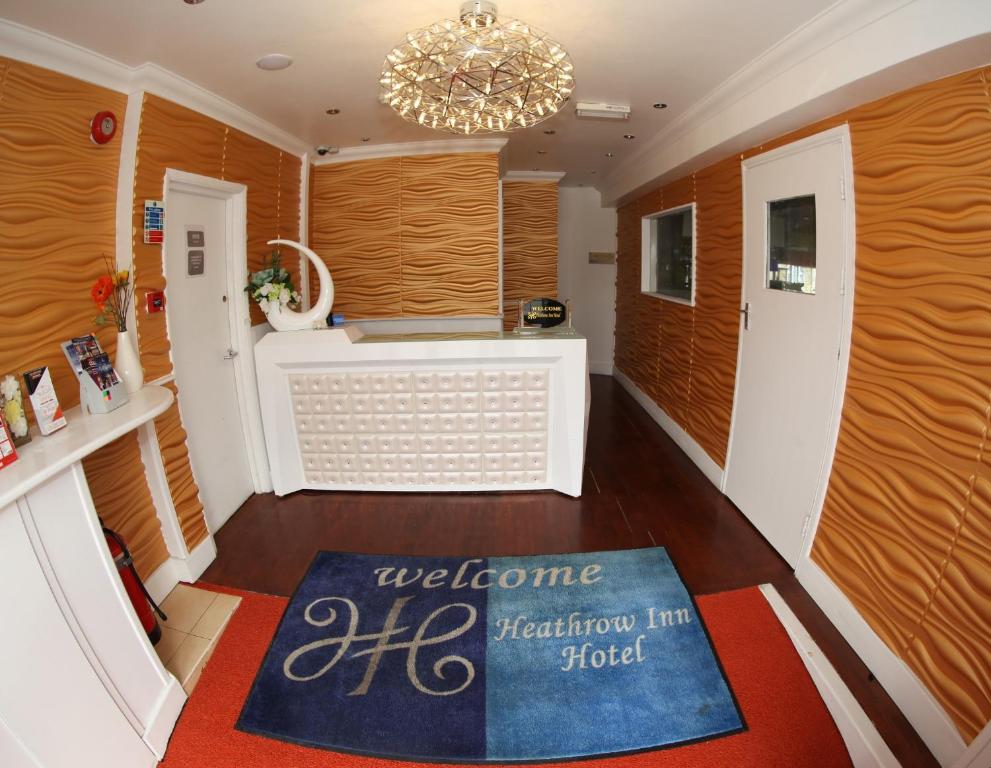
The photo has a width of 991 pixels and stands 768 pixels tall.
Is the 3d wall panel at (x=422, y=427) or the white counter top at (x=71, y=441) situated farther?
the 3d wall panel at (x=422, y=427)

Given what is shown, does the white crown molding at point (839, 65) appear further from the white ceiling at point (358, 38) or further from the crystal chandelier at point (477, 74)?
the crystal chandelier at point (477, 74)

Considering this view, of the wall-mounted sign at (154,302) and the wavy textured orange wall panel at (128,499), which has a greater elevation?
the wall-mounted sign at (154,302)

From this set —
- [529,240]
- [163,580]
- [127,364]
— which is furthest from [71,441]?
[529,240]

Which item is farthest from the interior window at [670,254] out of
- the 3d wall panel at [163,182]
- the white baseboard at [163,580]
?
the white baseboard at [163,580]

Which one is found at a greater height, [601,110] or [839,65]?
[601,110]

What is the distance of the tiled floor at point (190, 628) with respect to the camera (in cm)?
223

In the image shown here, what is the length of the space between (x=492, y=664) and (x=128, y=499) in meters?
1.96

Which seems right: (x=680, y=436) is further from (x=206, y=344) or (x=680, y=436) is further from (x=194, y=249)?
(x=194, y=249)

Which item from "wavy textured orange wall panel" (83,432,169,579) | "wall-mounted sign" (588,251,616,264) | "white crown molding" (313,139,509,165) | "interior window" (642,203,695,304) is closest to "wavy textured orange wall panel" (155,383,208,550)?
"wavy textured orange wall panel" (83,432,169,579)

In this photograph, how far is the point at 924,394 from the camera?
6.45 ft

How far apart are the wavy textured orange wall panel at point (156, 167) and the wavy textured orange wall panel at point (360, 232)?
1.58m

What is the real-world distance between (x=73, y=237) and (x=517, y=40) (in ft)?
6.86

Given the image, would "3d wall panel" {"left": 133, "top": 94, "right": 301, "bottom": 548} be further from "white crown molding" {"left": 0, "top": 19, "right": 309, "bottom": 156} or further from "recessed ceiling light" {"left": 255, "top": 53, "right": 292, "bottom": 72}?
"recessed ceiling light" {"left": 255, "top": 53, "right": 292, "bottom": 72}

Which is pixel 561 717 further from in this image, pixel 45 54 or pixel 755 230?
pixel 45 54
